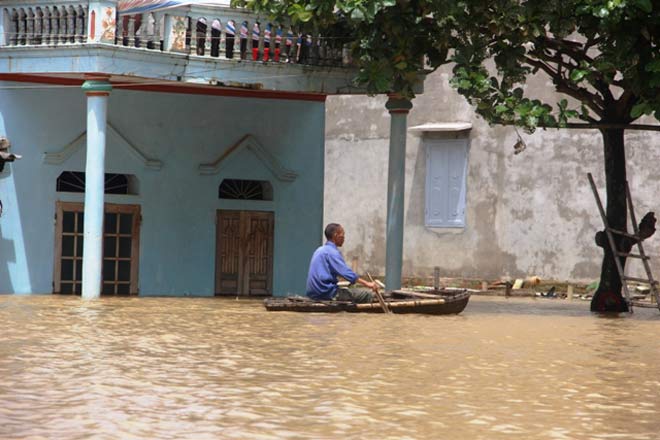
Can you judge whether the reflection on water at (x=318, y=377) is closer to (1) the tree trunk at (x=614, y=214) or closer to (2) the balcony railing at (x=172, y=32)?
(1) the tree trunk at (x=614, y=214)

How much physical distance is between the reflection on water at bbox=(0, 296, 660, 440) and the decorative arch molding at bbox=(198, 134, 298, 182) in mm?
5264

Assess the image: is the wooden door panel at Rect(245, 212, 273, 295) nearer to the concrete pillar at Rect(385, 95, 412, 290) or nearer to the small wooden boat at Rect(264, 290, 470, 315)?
the concrete pillar at Rect(385, 95, 412, 290)

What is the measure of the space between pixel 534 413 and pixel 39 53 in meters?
12.4

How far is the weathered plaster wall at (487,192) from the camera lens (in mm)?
25562

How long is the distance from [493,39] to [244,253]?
6291mm

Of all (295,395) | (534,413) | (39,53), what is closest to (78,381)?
(295,395)

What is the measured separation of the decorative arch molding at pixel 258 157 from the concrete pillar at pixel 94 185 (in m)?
3.34

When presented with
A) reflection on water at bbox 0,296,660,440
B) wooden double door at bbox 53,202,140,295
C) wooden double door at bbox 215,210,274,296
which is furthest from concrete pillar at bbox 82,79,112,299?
wooden double door at bbox 215,210,274,296

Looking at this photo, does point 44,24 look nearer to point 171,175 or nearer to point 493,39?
point 171,175

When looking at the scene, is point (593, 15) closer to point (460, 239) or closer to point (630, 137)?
point (630, 137)

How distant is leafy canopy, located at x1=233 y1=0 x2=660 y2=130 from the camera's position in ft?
53.8

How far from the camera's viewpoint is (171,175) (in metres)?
21.5

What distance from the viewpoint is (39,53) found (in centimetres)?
1900

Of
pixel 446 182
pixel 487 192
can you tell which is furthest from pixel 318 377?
pixel 446 182
